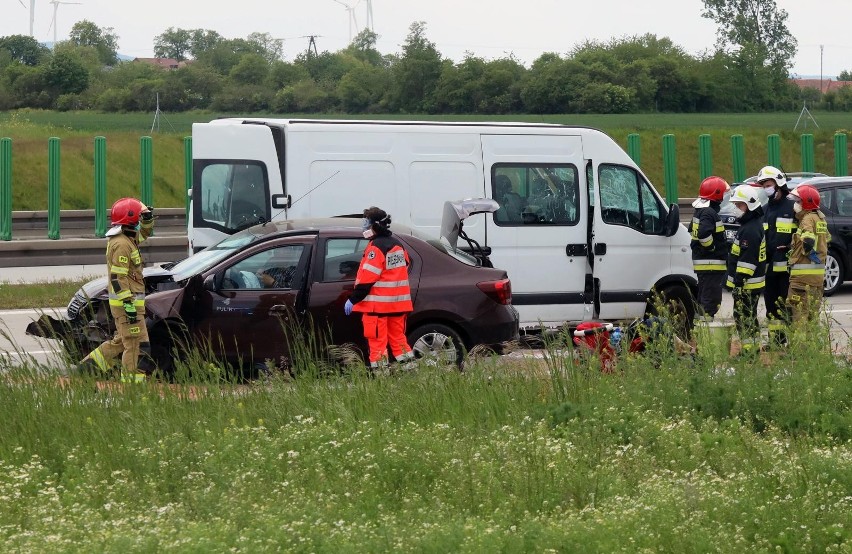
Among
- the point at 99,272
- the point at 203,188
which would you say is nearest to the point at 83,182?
the point at 99,272

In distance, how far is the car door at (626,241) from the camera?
13070 mm

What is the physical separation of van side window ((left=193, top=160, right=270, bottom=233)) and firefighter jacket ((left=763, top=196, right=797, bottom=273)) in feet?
16.1

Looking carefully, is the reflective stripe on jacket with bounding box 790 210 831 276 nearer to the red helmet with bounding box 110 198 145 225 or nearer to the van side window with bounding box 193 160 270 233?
the van side window with bounding box 193 160 270 233

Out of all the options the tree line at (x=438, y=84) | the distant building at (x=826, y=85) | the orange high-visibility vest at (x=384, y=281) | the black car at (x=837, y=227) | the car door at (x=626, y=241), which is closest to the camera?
the orange high-visibility vest at (x=384, y=281)

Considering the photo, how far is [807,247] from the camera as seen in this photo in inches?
462

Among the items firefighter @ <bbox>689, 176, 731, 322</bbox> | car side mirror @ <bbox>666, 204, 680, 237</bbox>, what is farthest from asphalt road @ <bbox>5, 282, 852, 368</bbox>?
car side mirror @ <bbox>666, 204, 680, 237</bbox>

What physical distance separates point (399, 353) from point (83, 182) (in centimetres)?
2359

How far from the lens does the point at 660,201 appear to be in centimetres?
1342

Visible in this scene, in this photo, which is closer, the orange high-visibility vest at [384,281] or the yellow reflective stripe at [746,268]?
the orange high-visibility vest at [384,281]

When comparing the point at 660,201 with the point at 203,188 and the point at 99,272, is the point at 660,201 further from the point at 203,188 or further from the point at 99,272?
the point at 99,272

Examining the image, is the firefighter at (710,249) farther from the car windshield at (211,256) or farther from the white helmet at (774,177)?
the car windshield at (211,256)

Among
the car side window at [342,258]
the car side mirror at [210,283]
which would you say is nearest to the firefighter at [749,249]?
the car side window at [342,258]

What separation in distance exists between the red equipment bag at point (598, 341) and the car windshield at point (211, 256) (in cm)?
298

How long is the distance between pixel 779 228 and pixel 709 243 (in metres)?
0.84
